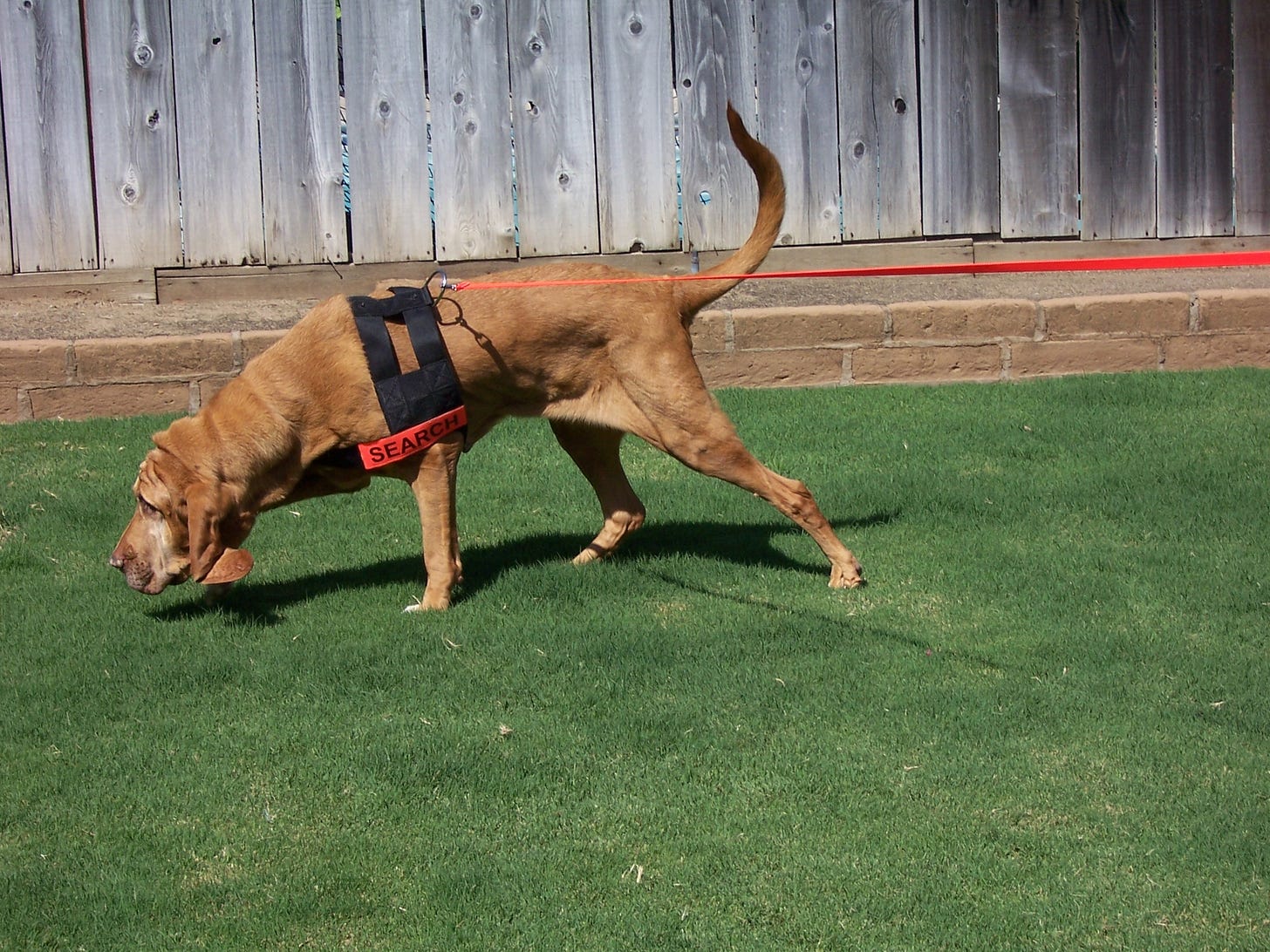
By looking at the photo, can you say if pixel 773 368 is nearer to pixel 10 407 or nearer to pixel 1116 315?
pixel 1116 315

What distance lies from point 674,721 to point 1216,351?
6.08 metres

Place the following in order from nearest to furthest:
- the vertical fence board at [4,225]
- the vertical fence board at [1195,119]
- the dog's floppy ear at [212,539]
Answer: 1. the dog's floppy ear at [212,539]
2. the vertical fence board at [4,225]
3. the vertical fence board at [1195,119]

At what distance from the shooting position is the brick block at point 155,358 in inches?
343

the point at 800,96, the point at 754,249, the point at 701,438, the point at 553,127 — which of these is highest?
the point at 800,96

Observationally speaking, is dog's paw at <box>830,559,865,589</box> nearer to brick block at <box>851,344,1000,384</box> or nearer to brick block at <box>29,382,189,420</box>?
brick block at <box>851,344,1000,384</box>

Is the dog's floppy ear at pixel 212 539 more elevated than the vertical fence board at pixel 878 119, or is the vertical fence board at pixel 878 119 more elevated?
the vertical fence board at pixel 878 119

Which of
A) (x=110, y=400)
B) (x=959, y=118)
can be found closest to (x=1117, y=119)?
(x=959, y=118)

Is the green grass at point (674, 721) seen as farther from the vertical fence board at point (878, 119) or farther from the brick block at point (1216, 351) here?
the vertical fence board at point (878, 119)

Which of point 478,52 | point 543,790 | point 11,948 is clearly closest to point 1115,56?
point 478,52

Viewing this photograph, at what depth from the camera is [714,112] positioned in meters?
9.95

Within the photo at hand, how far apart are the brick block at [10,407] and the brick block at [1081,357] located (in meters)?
6.44

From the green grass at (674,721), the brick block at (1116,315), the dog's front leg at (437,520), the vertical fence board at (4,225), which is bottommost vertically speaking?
the green grass at (674,721)

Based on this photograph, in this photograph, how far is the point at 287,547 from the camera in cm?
708

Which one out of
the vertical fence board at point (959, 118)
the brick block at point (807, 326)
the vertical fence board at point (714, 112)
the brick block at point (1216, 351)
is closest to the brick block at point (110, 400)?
the brick block at point (807, 326)
